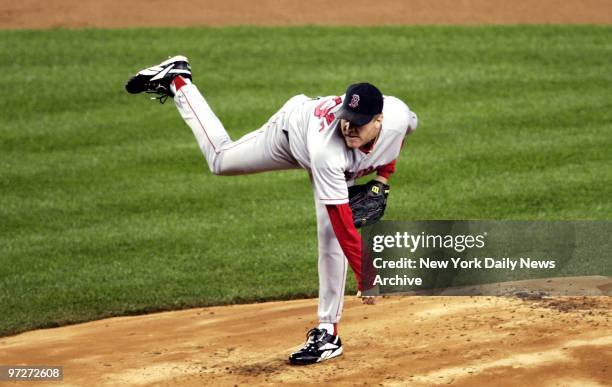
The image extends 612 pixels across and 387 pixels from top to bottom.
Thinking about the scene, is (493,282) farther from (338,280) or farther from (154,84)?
(154,84)

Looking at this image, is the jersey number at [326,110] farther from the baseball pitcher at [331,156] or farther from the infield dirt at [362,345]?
the infield dirt at [362,345]

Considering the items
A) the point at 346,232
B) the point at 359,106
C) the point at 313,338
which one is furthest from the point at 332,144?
the point at 313,338

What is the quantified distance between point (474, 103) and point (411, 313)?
20.4ft

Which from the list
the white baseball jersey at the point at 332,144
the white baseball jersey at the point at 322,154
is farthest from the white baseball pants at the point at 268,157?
the white baseball jersey at the point at 332,144

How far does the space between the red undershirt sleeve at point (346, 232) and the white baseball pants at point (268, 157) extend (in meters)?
0.25

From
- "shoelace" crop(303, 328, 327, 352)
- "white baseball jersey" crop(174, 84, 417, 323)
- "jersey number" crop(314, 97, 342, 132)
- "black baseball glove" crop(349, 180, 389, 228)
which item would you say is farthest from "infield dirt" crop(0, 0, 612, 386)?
"jersey number" crop(314, 97, 342, 132)

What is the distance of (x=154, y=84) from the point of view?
7184 mm

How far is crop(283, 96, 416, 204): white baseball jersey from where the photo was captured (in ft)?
19.1

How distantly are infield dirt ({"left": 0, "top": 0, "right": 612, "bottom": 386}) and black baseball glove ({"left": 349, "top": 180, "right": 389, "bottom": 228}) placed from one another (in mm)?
731

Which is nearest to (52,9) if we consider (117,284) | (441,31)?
(441,31)

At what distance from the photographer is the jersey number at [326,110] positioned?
599 cm

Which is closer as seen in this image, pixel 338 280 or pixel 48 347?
pixel 338 280

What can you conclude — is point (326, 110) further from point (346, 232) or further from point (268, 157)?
point (346, 232)

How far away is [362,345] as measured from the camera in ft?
21.0
